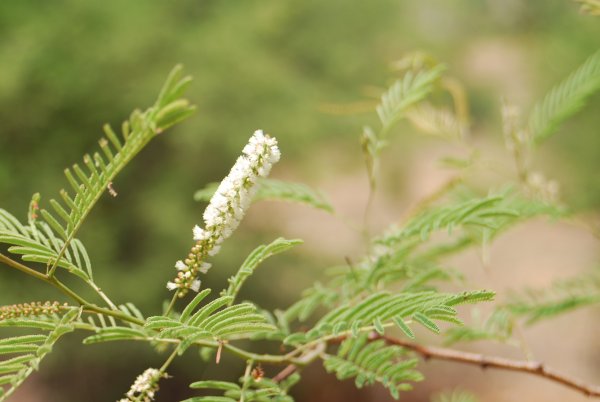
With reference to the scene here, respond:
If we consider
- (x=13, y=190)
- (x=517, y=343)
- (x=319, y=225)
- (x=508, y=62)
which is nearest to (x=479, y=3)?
(x=508, y=62)

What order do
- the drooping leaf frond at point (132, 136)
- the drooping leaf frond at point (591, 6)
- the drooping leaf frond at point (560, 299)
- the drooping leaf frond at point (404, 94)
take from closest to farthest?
1. the drooping leaf frond at point (132, 136)
2. the drooping leaf frond at point (591, 6)
3. the drooping leaf frond at point (404, 94)
4. the drooping leaf frond at point (560, 299)

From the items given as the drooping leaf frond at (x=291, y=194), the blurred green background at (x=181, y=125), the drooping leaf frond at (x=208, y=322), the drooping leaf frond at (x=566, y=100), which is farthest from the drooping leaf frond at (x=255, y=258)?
the blurred green background at (x=181, y=125)

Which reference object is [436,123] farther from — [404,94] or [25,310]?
[25,310]

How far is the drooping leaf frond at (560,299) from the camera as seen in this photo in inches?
31.4

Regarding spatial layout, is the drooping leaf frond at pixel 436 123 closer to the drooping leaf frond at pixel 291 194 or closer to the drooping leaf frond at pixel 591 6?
the drooping leaf frond at pixel 291 194

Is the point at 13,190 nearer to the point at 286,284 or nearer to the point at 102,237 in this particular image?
the point at 102,237

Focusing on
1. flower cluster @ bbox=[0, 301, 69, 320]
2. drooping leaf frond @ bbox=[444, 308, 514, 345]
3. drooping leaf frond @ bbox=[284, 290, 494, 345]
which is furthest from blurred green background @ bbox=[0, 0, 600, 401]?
flower cluster @ bbox=[0, 301, 69, 320]

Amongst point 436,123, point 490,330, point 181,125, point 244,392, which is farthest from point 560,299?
point 181,125

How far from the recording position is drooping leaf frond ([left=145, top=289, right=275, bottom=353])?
15.1 inches

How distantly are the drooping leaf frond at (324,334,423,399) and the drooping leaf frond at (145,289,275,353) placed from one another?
156 mm

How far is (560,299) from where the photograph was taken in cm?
86

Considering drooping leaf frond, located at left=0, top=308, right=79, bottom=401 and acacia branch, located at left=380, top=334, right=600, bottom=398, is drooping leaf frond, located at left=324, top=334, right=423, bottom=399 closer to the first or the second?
acacia branch, located at left=380, top=334, right=600, bottom=398

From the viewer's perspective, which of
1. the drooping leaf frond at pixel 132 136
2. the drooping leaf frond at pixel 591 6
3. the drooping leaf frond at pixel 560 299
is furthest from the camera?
the drooping leaf frond at pixel 560 299

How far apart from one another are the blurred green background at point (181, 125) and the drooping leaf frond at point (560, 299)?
7.45 feet
